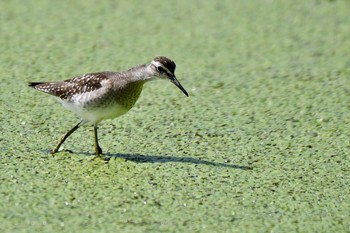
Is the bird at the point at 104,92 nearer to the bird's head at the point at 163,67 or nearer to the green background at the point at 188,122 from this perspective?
the bird's head at the point at 163,67

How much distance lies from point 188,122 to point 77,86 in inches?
38.2

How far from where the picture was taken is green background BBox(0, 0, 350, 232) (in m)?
4.45

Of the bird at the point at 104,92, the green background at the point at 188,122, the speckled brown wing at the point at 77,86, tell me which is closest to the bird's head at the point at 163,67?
the bird at the point at 104,92

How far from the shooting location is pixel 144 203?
Answer: 4.51 metres

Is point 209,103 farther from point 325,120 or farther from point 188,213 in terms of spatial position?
point 188,213

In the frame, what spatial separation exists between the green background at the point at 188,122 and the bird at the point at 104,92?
265 millimetres

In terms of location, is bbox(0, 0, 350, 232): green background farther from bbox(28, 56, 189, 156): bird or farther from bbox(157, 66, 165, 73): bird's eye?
bbox(157, 66, 165, 73): bird's eye

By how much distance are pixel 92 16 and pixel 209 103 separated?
6.75 feet

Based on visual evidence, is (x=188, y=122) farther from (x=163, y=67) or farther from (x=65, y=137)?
(x=65, y=137)

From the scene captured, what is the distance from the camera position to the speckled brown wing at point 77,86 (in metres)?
5.09

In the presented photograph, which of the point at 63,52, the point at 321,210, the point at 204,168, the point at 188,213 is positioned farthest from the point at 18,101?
the point at 321,210

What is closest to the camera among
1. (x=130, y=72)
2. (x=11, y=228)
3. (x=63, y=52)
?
(x=11, y=228)

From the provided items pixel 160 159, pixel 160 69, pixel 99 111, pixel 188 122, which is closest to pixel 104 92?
pixel 99 111

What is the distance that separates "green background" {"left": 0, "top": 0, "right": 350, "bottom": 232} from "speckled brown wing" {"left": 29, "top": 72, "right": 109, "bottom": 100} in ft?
1.10
